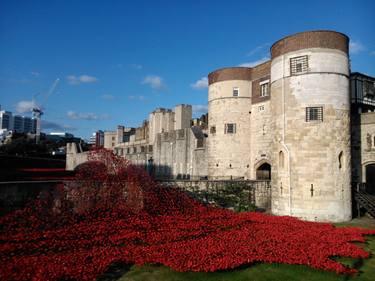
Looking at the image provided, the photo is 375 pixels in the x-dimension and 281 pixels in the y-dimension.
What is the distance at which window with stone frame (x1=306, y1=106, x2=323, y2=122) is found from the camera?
19438 mm

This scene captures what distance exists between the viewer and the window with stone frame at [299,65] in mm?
19938

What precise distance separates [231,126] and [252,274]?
1999cm

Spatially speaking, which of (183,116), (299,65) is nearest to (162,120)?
(183,116)

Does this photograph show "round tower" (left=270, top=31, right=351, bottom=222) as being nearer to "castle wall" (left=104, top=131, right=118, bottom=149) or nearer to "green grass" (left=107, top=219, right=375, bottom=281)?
"green grass" (left=107, top=219, right=375, bottom=281)

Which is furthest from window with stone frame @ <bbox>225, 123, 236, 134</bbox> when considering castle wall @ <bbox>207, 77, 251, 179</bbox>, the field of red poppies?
the field of red poppies

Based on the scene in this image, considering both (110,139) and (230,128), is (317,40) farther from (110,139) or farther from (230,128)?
(110,139)

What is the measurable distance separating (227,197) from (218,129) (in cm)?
910

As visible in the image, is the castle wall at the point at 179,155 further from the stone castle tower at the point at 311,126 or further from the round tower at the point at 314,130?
the round tower at the point at 314,130

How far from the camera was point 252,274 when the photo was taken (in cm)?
921

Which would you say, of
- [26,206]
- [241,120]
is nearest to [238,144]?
[241,120]

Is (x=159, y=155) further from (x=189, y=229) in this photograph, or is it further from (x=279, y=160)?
(x=189, y=229)

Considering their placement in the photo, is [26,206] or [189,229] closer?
[26,206]

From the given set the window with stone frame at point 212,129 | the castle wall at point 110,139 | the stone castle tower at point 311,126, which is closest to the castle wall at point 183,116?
the window with stone frame at point 212,129

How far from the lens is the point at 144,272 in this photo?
9.09m
